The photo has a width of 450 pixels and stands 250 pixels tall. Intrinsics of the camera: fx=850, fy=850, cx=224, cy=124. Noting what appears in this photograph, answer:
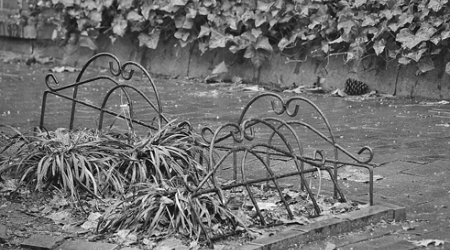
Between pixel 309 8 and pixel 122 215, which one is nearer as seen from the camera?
pixel 122 215

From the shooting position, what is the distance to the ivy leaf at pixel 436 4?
750cm

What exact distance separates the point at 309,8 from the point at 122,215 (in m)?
5.27

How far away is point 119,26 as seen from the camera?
1037 cm

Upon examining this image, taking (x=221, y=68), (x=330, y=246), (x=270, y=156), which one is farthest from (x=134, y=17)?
(x=330, y=246)

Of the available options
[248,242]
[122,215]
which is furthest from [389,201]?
[122,215]

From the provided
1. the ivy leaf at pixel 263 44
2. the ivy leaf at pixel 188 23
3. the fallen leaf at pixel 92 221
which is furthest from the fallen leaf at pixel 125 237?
the ivy leaf at pixel 188 23

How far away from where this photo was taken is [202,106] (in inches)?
302

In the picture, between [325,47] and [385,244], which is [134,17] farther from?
[385,244]

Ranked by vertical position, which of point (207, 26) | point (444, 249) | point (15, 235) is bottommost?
point (15, 235)

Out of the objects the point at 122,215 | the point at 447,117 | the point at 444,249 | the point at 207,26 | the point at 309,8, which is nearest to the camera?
the point at 444,249

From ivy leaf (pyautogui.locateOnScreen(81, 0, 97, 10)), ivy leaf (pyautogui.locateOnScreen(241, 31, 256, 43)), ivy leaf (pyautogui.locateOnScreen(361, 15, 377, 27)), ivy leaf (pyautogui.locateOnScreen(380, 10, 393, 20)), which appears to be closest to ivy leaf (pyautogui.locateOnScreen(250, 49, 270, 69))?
ivy leaf (pyautogui.locateOnScreen(241, 31, 256, 43))

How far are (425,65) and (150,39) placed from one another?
3.64 m

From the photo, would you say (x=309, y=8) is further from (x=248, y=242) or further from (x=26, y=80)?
(x=248, y=242)

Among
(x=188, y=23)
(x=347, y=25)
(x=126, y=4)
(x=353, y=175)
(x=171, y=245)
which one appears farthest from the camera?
(x=126, y=4)
